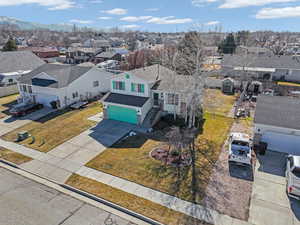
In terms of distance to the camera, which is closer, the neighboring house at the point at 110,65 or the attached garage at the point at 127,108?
the attached garage at the point at 127,108

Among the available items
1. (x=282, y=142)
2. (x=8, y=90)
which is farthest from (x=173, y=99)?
(x=8, y=90)

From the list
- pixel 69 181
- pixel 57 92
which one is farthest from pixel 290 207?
pixel 57 92

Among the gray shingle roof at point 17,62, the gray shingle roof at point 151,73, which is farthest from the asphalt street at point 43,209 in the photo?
the gray shingle roof at point 17,62

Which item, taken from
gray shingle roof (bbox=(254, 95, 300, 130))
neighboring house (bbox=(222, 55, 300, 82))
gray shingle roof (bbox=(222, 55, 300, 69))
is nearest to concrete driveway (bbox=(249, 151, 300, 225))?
gray shingle roof (bbox=(254, 95, 300, 130))

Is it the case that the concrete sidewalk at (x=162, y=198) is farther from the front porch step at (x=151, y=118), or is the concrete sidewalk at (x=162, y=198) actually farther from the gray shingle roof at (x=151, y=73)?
the gray shingle roof at (x=151, y=73)

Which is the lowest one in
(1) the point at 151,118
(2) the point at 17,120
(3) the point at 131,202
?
(3) the point at 131,202

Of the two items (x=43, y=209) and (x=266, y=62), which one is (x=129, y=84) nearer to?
(x=43, y=209)
